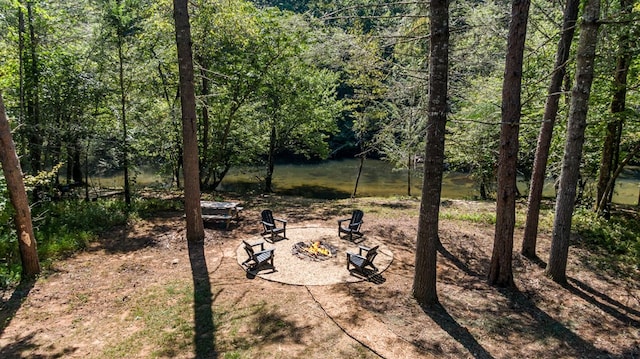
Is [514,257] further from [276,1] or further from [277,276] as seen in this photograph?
[276,1]

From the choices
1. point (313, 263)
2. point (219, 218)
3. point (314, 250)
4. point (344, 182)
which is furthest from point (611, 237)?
point (344, 182)

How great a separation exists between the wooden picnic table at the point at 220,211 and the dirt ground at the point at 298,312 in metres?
1.67

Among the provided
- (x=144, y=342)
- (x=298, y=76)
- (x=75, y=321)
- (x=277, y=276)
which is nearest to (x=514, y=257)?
(x=277, y=276)

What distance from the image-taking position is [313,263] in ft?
29.1

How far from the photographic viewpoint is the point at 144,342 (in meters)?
5.71

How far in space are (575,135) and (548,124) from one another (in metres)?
0.99

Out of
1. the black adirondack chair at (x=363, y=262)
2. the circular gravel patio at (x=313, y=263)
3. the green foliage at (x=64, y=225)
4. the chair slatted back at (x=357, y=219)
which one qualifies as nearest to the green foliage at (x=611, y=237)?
the circular gravel patio at (x=313, y=263)

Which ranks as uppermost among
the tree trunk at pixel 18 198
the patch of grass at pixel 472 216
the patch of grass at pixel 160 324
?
the tree trunk at pixel 18 198

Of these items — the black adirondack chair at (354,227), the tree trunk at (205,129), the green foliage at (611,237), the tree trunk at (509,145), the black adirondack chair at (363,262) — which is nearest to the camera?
the tree trunk at (509,145)

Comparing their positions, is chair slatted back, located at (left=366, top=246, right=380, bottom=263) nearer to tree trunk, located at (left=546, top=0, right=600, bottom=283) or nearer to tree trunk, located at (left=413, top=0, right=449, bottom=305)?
tree trunk, located at (left=413, top=0, right=449, bottom=305)

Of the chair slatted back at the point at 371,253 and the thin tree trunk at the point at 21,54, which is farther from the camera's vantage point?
the thin tree trunk at the point at 21,54

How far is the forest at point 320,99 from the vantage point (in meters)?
7.16

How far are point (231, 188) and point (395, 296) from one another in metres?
19.3

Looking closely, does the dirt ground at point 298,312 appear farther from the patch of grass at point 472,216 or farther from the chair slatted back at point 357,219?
the patch of grass at point 472,216
